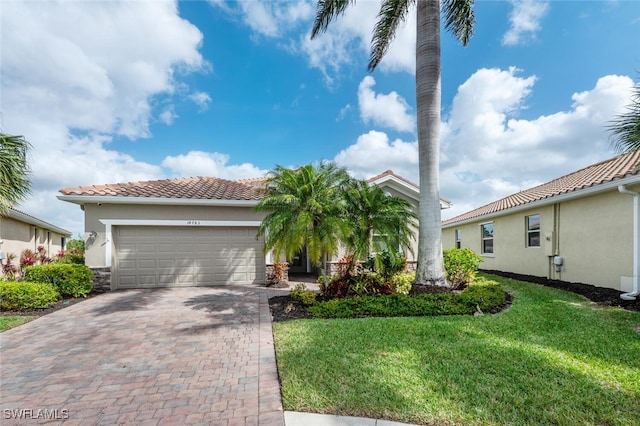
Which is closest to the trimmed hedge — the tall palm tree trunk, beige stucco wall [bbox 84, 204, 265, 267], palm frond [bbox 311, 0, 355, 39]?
the tall palm tree trunk

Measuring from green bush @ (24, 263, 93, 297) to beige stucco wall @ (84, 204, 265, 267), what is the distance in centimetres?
111

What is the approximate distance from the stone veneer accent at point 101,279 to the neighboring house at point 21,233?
200 inches

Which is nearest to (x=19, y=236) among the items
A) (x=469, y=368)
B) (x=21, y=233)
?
(x=21, y=233)

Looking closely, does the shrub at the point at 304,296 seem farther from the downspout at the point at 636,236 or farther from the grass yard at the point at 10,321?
the downspout at the point at 636,236

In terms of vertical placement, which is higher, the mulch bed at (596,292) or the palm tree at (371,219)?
the palm tree at (371,219)

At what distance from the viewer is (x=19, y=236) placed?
1549cm

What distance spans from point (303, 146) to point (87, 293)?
440 inches

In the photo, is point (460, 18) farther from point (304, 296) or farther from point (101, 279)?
point (101, 279)

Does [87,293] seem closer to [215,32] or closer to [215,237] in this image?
[215,237]

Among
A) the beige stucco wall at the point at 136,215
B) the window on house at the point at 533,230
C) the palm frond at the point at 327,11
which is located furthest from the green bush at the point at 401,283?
the palm frond at the point at 327,11

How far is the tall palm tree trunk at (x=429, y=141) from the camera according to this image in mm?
8219

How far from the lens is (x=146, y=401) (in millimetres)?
3533

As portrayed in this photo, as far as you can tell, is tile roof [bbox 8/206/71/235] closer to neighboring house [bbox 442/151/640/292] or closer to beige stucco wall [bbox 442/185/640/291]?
neighboring house [bbox 442/151/640/292]

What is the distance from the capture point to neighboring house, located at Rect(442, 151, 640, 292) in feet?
28.0
